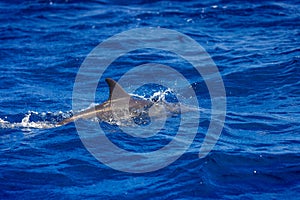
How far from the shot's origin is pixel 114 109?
42.7ft

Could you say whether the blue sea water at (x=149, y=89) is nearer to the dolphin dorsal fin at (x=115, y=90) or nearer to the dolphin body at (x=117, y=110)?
the dolphin body at (x=117, y=110)

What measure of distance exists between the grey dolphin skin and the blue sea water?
377mm

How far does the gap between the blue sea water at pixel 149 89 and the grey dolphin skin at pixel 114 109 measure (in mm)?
377

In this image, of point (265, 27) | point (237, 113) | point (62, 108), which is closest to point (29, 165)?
point (62, 108)

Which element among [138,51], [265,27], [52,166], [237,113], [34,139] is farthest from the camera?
[265,27]

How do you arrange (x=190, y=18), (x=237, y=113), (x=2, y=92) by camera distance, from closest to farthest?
(x=237, y=113), (x=2, y=92), (x=190, y=18)

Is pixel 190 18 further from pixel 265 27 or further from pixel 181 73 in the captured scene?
pixel 181 73

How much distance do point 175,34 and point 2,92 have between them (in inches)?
291

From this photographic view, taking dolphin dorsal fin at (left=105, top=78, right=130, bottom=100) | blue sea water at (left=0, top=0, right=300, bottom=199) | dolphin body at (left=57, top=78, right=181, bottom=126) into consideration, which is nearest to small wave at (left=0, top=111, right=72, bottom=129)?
blue sea water at (left=0, top=0, right=300, bottom=199)

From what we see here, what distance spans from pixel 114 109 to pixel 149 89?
9.65ft

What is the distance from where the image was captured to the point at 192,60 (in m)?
18.1

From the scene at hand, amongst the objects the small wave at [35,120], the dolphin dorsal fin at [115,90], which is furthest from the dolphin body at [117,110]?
the small wave at [35,120]

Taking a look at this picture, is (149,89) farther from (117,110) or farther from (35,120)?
(35,120)

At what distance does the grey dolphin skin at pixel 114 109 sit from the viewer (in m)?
12.9
